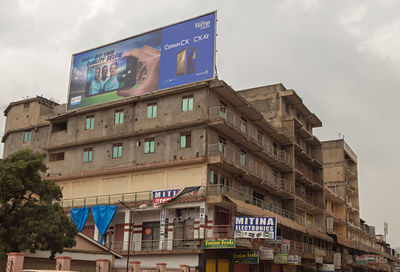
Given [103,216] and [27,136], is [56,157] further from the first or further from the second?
[103,216]

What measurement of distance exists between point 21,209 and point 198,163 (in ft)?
56.8

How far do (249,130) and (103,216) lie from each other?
16723 mm

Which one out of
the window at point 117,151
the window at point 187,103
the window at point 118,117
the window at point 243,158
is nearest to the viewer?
the window at point 187,103

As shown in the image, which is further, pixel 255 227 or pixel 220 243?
pixel 220 243

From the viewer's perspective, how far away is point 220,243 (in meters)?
37.2

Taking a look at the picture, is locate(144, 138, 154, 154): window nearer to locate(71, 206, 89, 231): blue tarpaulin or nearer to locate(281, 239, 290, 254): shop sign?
locate(71, 206, 89, 231): blue tarpaulin

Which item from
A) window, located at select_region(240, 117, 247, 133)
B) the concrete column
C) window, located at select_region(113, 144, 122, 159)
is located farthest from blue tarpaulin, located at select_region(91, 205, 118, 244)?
window, located at select_region(240, 117, 247, 133)

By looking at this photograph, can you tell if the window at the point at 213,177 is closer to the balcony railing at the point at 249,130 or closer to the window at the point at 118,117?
the balcony railing at the point at 249,130

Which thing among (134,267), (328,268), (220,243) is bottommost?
(328,268)

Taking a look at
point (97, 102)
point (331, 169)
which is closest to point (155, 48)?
point (97, 102)

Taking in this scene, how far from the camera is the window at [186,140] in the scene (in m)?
43.4

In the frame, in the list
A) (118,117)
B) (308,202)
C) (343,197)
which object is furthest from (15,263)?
(343,197)

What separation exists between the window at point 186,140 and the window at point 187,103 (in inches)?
93.4

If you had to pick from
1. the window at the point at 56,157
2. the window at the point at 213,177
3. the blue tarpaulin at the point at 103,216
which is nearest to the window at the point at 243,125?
the window at the point at 213,177
